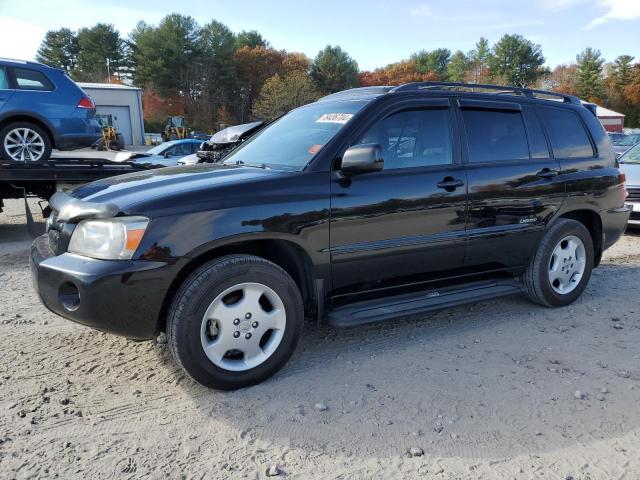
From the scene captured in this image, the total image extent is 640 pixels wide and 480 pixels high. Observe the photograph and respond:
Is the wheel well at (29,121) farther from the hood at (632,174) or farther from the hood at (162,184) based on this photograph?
the hood at (632,174)

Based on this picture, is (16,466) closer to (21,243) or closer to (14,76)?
(21,243)

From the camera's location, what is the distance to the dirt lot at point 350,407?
2490 millimetres

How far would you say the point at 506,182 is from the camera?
4.13m

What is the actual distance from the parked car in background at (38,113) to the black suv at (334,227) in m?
4.50

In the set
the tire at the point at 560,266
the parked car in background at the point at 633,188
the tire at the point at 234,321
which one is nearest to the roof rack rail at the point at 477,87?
the tire at the point at 560,266

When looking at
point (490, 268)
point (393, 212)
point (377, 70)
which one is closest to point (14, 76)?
point (393, 212)

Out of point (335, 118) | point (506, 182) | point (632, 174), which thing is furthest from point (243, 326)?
point (632, 174)

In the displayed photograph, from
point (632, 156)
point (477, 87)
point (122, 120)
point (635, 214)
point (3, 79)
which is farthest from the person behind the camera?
point (122, 120)

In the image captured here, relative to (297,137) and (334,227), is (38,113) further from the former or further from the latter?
(334,227)

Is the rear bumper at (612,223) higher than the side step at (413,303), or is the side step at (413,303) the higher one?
the rear bumper at (612,223)

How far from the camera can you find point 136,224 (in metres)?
2.81

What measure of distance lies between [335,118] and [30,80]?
5624 millimetres

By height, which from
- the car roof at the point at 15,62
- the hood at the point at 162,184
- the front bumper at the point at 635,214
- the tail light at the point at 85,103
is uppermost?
the car roof at the point at 15,62

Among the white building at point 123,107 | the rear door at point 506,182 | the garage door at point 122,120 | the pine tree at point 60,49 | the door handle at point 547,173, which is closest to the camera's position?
the rear door at point 506,182
